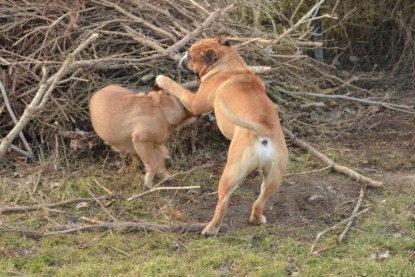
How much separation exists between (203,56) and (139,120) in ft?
2.78

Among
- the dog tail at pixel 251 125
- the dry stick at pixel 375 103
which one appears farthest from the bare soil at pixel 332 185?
the dog tail at pixel 251 125

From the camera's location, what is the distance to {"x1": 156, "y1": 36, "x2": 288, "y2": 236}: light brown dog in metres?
5.95

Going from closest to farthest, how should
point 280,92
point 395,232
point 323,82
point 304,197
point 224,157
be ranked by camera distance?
→ point 395,232 < point 304,197 < point 224,157 < point 280,92 < point 323,82

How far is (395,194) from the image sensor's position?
7094mm

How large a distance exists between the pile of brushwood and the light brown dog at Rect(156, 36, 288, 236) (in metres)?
0.97

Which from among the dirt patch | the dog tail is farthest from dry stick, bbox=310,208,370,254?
the dog tail

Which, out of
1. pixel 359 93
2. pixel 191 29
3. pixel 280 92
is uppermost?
pixel 191 29

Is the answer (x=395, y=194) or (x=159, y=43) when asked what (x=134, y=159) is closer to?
(x=159, y=43)

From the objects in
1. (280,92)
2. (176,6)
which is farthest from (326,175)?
(176,6)

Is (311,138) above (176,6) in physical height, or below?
below

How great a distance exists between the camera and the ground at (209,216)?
18.2 ft

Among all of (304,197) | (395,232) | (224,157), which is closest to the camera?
(395,232)

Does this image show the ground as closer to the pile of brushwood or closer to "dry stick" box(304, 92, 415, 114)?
the pile of brushwood

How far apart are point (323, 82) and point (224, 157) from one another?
9.99 ft
